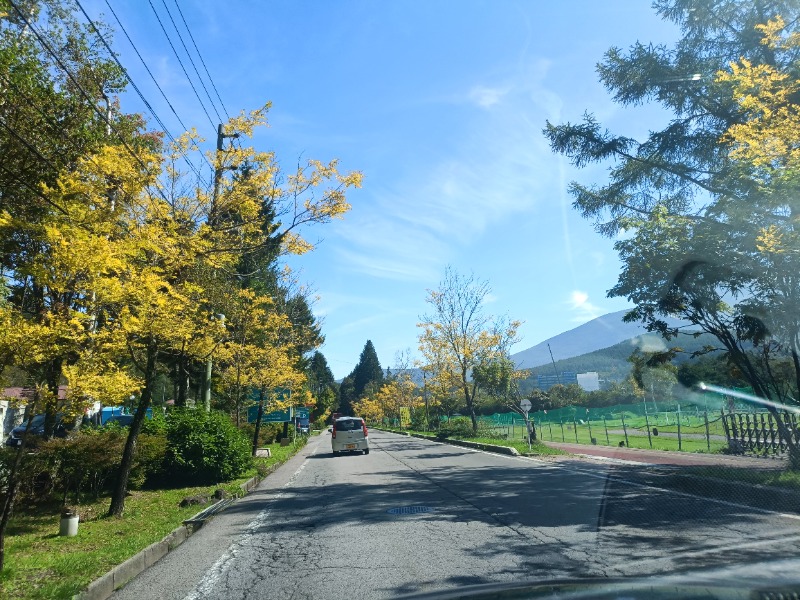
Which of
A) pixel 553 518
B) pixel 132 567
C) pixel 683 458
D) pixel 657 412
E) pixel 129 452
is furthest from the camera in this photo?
pixel 657 412

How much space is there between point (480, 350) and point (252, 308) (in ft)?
57.2

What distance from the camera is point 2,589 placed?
526 centimetres

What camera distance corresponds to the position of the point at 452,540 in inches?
276

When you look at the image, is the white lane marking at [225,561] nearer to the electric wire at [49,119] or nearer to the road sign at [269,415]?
the electric wire at [49,119]

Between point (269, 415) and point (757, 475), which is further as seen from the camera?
point (269, 415)

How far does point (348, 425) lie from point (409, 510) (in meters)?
16.6

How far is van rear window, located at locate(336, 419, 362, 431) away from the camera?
25491 mm

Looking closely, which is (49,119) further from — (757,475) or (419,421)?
(419,421)

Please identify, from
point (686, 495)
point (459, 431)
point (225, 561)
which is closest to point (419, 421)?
point (459, 431)

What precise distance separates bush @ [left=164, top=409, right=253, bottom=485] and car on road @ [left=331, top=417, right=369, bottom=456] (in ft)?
36.3

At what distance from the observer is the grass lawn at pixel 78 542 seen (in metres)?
5.47

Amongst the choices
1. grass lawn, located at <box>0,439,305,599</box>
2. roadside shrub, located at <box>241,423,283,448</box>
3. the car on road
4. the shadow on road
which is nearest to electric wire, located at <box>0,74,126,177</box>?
grass lawn, located at <box>0,439,305,599</box>

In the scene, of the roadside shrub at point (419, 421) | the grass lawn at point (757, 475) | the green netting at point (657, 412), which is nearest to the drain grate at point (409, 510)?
the grass lawn at point (757, 475)

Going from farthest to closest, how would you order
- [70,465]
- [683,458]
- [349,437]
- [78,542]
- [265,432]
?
[265,432], [349,437], [683,458], [70,465], [78,542]
